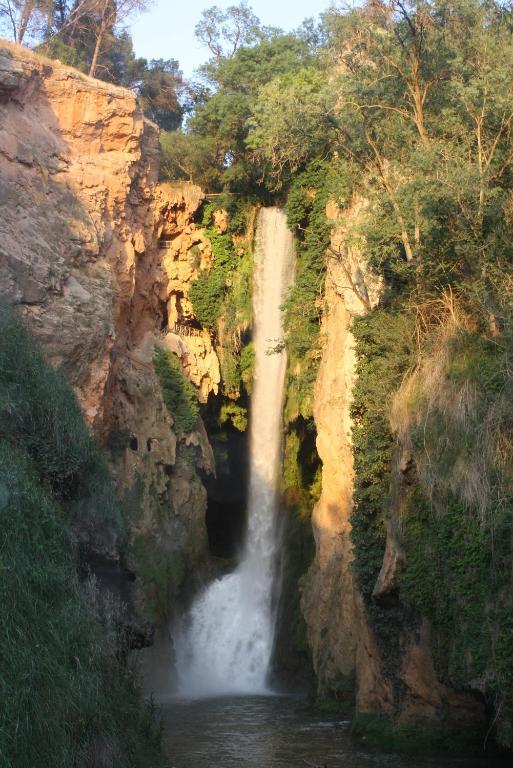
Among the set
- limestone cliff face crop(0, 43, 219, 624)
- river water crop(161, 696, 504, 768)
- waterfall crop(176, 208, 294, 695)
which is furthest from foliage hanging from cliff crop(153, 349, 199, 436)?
river water crop(161, 696, 504, 768)

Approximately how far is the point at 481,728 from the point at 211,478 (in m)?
15.5

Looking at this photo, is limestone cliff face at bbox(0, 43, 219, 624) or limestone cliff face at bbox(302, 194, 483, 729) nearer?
limestone cliff face at bbox(302, 194, 483, 729)

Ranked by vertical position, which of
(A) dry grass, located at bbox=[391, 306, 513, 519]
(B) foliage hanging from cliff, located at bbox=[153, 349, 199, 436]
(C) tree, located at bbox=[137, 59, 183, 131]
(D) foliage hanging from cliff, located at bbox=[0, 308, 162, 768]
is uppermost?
(C) tree, located at bbox=[137, 59, 183, 131]

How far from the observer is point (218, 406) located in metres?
28.5

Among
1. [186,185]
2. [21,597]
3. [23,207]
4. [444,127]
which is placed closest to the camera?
[21,597]

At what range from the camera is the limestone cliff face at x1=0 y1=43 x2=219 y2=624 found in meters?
19.8

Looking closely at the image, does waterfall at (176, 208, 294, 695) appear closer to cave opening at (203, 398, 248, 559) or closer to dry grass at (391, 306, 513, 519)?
cave opening at (203, 398, 248, 559)

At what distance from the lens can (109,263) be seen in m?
22.6

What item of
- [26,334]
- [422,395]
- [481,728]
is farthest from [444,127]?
[481,728]

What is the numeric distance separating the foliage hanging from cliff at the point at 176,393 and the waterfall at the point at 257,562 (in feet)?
8.94

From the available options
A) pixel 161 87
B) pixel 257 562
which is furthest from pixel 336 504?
pixel 161 87

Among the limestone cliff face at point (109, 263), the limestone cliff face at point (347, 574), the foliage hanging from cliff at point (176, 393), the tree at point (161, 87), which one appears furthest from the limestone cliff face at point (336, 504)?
the tree at point (161, 87)

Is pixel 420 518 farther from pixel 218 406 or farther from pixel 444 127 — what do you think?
pixel 218 406

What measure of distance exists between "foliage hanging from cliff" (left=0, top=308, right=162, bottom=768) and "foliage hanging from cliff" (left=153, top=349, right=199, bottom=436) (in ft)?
34.4
